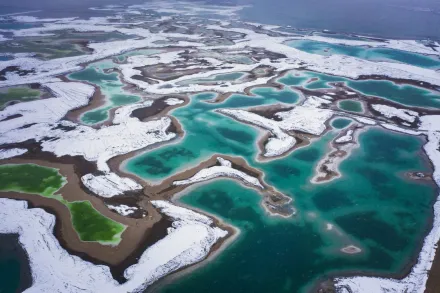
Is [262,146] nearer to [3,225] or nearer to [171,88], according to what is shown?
[171,88]

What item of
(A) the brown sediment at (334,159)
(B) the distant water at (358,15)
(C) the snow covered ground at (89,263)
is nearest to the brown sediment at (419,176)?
(A) the brown sediment at (334,159)

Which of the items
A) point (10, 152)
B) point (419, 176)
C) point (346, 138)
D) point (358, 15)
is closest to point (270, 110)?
point (346, 138)

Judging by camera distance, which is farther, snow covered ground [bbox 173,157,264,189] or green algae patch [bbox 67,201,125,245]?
snow covered ground [bbox 173,157,264,189]

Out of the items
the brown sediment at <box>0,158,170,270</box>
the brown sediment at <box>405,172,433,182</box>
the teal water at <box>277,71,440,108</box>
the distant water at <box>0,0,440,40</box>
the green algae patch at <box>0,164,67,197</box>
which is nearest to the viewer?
the brown sediment at <box>0,158,170,270</box>

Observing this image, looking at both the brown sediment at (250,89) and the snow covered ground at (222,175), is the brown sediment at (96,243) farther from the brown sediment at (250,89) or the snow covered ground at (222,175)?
the brown sediment at (250,89)

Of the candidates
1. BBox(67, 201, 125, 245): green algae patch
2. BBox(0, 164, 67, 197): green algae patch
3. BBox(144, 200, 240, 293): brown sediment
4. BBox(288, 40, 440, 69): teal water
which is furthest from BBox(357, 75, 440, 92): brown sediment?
BBox(0, 164, 67, 197): green algae patch

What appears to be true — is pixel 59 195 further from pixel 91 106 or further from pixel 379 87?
pixel 379 87

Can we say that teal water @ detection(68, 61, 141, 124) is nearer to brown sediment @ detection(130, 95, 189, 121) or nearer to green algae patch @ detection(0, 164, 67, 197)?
brown sediment @ detection(130, 95, 189, 121)

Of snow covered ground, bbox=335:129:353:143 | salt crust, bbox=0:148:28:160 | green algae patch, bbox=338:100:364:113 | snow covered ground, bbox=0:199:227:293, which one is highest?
green algae patch, bbox=338:100:364:113
